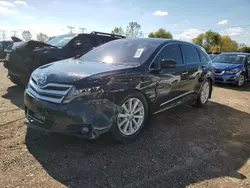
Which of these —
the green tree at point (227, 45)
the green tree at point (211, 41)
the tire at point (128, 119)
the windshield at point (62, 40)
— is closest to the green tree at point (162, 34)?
the green tree at point (211, 41)

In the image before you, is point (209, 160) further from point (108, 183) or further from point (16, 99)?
point (16, 99)

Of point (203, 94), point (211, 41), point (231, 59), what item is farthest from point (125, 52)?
point (211, 41)

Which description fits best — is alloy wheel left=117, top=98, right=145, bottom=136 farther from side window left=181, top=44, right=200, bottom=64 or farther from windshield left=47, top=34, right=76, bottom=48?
windshield left=47, top=34, right=76, bottom=48

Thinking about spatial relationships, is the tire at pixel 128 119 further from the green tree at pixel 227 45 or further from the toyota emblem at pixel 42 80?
the green tree at pixel 227 45

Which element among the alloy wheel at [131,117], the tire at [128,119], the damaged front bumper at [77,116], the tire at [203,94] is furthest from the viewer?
the tire at [203,94]

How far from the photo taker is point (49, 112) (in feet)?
9.41

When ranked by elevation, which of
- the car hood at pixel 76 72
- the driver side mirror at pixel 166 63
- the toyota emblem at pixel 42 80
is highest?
the driver side mirror at pixel 166 63

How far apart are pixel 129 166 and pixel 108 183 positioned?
44 cm

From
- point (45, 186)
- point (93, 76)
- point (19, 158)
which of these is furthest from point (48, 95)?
point (45, 186)

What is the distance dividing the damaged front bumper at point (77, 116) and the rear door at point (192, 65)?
8.20 feet

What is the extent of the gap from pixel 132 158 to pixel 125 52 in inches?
77.1

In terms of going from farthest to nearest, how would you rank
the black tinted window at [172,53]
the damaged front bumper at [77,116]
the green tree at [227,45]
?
the green tree at [227,45] < the black tinted window at [172,53] < the damaged front bumper at [77,116]

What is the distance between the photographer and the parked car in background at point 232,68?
32.1ft

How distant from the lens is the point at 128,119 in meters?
3.43
